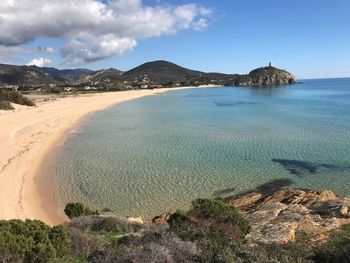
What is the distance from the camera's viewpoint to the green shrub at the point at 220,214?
33.5 ft

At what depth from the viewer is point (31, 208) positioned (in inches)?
706

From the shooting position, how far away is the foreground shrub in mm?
7457

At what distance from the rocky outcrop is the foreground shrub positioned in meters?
4.74

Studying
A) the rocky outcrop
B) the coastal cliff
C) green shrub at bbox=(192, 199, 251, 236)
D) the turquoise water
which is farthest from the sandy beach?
the rocky outcrop

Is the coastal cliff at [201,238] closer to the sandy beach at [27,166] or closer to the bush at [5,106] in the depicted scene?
the sandy beach at [27,166]

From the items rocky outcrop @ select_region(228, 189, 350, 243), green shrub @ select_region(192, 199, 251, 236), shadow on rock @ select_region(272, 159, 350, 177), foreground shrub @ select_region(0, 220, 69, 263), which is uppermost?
foreground shrub @ select_region(0, 220, 69, 263)

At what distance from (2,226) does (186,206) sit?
1077cm

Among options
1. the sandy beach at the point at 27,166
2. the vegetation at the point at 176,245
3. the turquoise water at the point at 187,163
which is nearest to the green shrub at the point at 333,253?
the vegetation at the point at 176,245

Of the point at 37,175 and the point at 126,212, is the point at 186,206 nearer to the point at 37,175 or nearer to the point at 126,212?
the point at 126,212

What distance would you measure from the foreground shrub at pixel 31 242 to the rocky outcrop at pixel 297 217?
474 centimetres

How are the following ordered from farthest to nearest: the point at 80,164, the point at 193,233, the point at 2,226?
the point at 80,164 < the point at 193,233 < the point at 2,226

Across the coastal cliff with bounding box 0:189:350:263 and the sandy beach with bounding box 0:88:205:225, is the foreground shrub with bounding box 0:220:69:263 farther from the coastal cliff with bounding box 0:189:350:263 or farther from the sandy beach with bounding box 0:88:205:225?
the sandy beach with bounding box 0:88:205:225

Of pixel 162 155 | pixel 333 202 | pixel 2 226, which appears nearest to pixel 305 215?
pixel 333 202

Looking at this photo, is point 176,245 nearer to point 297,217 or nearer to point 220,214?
point 220,214
